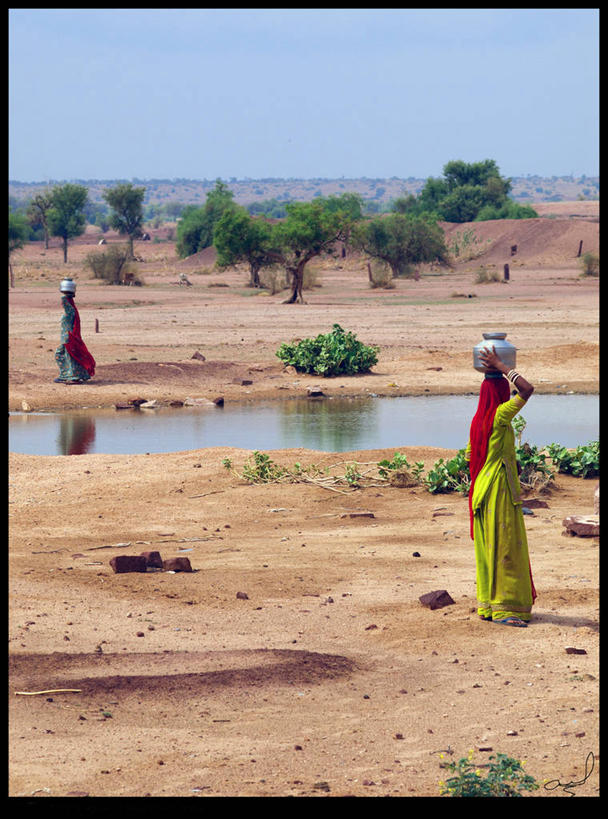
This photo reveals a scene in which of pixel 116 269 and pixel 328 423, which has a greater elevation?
pixel 116 269

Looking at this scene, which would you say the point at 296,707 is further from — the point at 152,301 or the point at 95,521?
the point at 152,301

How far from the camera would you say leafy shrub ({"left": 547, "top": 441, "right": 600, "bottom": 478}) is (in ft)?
42.3

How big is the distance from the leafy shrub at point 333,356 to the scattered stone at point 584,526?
12.8 m

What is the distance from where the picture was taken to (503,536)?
763cm

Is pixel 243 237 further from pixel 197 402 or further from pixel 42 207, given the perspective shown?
pixel 42 207

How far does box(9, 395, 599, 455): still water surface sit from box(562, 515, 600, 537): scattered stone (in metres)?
5.55

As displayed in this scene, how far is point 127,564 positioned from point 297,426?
29.9ft

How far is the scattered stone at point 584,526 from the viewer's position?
1006 cm

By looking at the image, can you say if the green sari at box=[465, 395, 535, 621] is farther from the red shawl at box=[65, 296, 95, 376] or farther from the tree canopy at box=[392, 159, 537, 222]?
the tree canopy at box=[392, 159, 537, 222]

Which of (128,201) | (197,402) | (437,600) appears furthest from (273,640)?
(128,201)

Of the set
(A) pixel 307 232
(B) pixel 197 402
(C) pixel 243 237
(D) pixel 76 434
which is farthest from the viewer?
(C) pixel 243 237

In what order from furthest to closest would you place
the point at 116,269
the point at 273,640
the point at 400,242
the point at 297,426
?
the point at 400,242, the point at 116,269, the point at 297,426, the point at 273,640

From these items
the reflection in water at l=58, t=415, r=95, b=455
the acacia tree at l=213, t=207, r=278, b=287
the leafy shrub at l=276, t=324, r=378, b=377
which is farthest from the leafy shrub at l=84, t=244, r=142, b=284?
the reflection in water at l=58, t=415, r=95, b=455

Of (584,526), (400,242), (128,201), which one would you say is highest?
(128,201)
